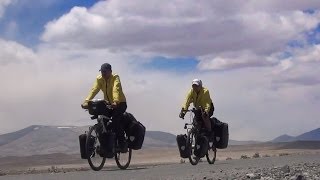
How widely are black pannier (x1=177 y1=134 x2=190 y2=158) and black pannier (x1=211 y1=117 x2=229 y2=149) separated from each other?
3.36ft

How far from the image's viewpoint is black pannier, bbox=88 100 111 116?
15.1m

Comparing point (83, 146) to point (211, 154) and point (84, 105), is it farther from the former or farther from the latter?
point (211, 154)

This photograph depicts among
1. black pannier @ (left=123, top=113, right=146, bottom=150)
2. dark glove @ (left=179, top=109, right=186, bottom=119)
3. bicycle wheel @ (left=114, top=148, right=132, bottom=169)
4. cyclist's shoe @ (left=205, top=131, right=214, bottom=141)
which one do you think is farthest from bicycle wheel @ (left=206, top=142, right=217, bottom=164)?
black pannier @ (left=123, top=113, right=146, bottom=150)

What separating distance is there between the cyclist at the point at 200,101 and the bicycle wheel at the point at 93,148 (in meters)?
3.67

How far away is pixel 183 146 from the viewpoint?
18.4 metres

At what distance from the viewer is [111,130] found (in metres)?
15.4

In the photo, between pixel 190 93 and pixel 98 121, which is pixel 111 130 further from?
pixel 190 93

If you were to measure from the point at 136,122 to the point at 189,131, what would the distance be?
2637 mm

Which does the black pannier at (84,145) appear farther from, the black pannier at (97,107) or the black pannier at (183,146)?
the black pannier at (183,146)

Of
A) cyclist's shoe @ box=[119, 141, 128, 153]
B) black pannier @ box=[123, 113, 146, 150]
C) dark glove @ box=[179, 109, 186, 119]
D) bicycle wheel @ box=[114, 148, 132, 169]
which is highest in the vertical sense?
dark glove @ box=[179, 109, 186, 119]

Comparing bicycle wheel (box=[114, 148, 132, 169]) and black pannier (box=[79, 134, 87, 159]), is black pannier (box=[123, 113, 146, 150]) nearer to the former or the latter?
bicycle wheel (box=[114, 148, 132, 169])

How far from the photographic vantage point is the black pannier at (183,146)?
1827 cm

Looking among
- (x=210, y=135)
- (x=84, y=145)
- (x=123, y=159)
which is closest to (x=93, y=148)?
(x=84, y=145)

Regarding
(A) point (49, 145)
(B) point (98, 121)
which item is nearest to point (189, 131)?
(B) point (98, 121)
